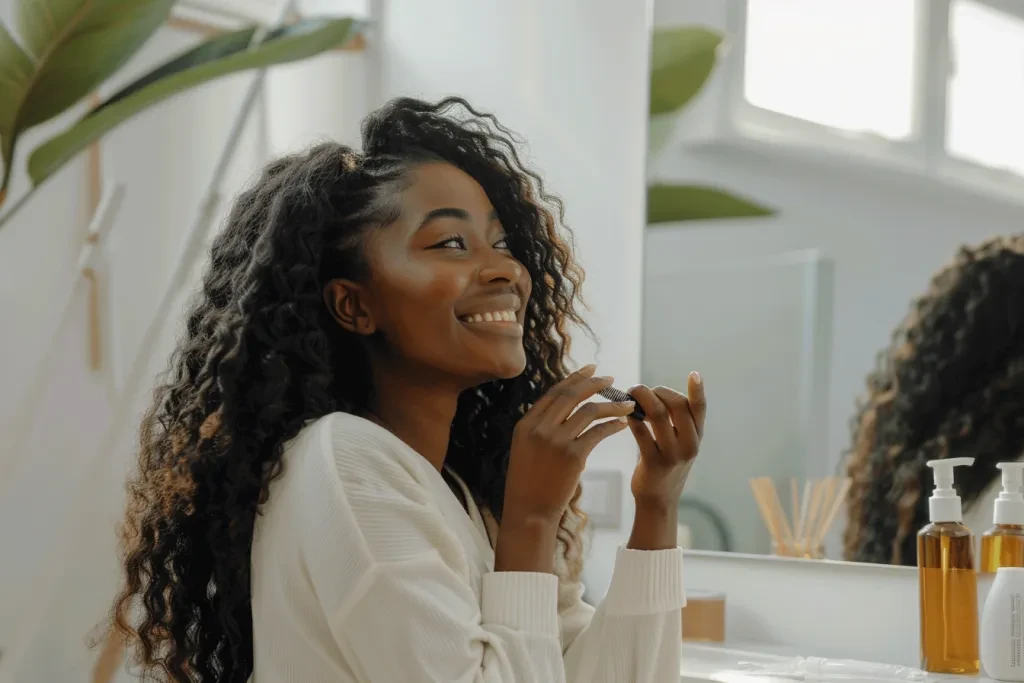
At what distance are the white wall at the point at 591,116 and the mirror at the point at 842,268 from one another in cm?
5

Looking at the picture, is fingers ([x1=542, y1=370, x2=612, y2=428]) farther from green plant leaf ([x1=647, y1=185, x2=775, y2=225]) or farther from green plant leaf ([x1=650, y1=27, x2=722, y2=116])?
green plant leaf ([x1=650, y1=27, x2=722, y2=116])

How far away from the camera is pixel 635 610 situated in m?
0.92

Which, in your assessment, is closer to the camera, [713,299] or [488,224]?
[488,224]

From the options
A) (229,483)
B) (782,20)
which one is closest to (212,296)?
(229,483)

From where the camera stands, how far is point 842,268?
1325 millimetres

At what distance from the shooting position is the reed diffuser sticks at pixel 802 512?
51.2 inches

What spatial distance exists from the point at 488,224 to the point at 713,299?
0.60 metres

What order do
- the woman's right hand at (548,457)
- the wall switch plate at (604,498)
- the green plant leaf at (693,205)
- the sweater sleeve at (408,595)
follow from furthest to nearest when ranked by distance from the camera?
the wall switch plate at (604,498) < the green plant leaf at (693,205) < the woman's right hand at (548,457) < the sweater sleeve at (408,595)

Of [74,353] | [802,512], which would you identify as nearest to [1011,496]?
[802,512]

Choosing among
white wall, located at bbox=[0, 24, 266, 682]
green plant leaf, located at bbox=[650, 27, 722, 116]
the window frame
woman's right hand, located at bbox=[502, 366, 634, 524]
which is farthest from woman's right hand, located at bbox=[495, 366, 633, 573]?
white wall, located at bbox=[0, 24, 266, 682]

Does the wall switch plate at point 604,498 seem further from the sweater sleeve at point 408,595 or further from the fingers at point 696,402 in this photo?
Result: the sweater sleeve at point 408,595

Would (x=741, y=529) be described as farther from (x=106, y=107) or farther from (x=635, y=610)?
(x=106, y=107)

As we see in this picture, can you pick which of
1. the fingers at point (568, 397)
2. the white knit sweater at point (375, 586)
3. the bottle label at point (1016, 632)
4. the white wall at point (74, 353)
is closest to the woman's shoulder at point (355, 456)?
the white knit sweater at point (375, 586)

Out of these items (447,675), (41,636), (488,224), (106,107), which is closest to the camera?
(447,675)
